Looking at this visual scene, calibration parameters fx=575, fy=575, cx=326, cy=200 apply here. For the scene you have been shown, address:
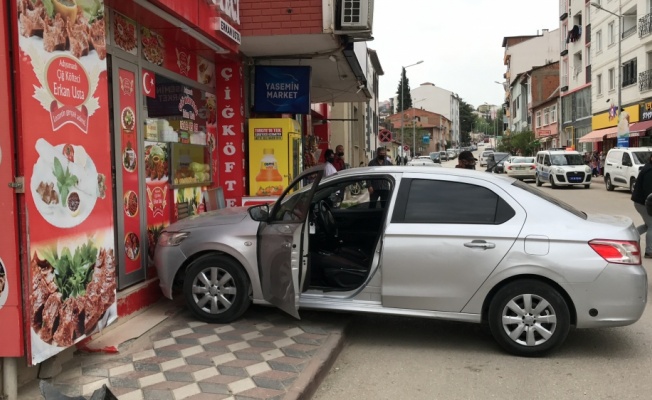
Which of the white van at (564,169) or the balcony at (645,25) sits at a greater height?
the balcony at (645,25)

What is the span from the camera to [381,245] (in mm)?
5246

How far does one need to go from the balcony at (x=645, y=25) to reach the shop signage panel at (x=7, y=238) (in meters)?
33.2

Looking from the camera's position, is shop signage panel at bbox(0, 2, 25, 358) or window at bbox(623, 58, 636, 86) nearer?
shop signage panel at bbox(0, 2, 25, 358)

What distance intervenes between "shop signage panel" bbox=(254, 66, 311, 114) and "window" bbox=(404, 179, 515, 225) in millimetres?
5533

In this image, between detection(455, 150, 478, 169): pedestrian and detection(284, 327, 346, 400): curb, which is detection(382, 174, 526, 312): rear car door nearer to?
detection(284, 327, 346, 400): curb

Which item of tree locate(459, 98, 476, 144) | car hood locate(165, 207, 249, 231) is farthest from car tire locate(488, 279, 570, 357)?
tree locate(459, 98, 476, 144)

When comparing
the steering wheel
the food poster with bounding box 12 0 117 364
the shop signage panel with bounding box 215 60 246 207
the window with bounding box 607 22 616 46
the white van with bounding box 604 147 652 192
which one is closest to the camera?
the food poster with bounding box 12 0 117 364

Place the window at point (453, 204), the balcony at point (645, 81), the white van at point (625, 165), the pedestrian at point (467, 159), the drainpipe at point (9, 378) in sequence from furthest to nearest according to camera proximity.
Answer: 1. the balcony at point (645, 81)
2. the white van at point (625, 165)
3. the pedestrian at point (467, 159)
4. the window at point (453, 204)
5. the drainpipe at point (9, 378)

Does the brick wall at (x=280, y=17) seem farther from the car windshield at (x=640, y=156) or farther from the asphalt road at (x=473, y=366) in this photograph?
the car windshield at (x=640, y=156)

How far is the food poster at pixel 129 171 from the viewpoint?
20.0 feet

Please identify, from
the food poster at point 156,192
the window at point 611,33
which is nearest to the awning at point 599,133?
the window at point 611,33

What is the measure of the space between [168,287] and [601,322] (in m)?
4.05

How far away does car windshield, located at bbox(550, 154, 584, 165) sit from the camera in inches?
1096

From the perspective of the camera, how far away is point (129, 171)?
20.4 ft
